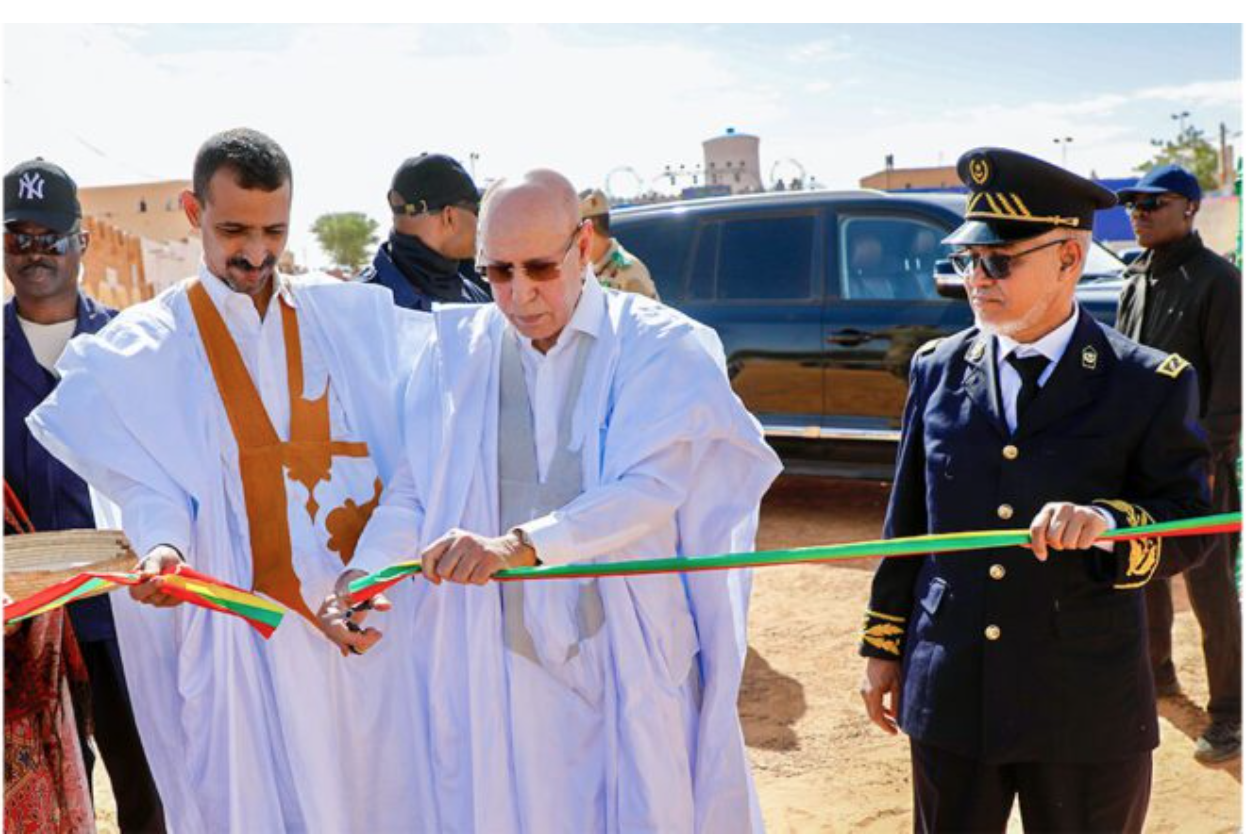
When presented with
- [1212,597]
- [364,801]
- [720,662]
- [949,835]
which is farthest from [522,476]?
[1212,597]

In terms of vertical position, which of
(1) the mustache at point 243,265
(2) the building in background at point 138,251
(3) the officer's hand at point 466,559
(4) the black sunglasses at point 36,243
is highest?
(2) the building in background at point 138,251

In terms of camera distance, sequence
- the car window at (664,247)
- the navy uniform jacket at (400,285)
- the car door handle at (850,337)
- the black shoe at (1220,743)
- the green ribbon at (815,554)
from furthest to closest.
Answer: the car window at (664,247) < the car door handle at (850,337) < the black shoe at (1220,743) < the navy uniform jacket at (400,285) < the green ribbon at (815,554)

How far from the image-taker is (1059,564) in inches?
102

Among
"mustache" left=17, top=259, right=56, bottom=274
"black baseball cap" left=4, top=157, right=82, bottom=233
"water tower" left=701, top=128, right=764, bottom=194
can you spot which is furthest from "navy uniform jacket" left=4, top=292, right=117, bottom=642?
"water tower" left=701, top=128, right=764, bottom=194

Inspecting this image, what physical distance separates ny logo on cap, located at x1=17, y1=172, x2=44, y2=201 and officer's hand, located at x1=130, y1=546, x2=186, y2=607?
146 centimetres

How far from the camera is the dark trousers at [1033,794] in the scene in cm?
260

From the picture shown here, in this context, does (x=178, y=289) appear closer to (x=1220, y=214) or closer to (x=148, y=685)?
(x=148, y=685)

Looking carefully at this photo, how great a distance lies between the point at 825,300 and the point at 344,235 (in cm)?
5884

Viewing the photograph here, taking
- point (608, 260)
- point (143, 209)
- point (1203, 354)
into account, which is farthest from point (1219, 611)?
point (143, 209)

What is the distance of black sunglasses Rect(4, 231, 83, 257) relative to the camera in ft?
12.1

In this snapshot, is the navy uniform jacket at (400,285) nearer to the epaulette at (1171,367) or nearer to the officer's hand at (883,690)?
the officer's hand at (883,690)

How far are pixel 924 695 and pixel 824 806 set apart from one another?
195 cm

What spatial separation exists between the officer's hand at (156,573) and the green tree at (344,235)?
202 feet

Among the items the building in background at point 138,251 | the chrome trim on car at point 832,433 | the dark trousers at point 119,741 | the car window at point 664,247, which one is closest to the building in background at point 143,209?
the building in background at point 138,251
